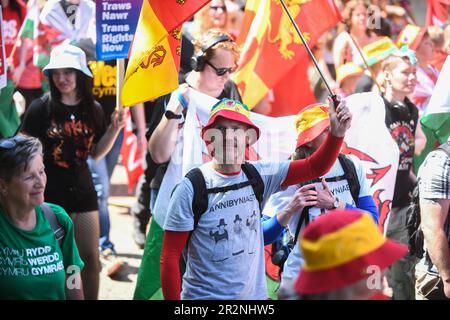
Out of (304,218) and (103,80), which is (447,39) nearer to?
(103,80)

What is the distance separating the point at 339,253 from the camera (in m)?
2.93

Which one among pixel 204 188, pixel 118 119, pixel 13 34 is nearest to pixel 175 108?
pixel 118 119

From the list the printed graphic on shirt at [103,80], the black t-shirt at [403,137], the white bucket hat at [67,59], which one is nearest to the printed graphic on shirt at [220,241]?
the white bucket hat at [67,59]

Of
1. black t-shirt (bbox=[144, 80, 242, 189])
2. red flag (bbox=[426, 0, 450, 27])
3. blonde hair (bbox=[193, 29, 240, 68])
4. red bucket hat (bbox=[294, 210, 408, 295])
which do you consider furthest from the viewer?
red flag (bbox=[426, 0, 450, 27])

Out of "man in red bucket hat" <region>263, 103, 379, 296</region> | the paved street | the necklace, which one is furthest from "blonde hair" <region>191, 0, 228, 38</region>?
"man in red bucket hat" <region>263, 103, 379, 296</region>

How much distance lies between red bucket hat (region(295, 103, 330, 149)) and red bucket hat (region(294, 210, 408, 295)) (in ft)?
5.13

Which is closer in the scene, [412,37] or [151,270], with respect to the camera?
[151,270]

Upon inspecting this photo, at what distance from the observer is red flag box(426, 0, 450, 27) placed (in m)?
8.35

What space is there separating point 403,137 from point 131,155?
3.14 m

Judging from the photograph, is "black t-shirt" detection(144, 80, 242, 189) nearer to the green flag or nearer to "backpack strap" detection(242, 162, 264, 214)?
the green flag

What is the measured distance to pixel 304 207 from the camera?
4367mm

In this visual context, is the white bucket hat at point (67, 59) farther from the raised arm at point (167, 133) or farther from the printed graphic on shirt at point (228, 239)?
the printed graphic on shirt at point (228, 239)

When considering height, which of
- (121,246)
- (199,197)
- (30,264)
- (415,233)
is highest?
(199,197)

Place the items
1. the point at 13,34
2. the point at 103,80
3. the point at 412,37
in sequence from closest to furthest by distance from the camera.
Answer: the point at 103,80, the point at 412,37, the point at 13,34
